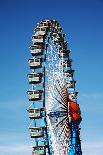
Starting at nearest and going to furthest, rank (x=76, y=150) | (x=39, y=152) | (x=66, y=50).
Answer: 1. (x=39, y=152)
2. (x=76, y=150)
3. (x=66, y=50)

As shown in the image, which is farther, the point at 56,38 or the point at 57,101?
the point at 56,38

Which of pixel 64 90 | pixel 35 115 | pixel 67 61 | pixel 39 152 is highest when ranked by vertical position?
pixel 67 61

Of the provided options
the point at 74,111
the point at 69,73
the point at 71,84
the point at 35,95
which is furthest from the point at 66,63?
the point at 35,95

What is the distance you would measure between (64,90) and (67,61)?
7386 mm

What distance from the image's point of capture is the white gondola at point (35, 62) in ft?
218

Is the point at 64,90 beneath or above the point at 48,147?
above

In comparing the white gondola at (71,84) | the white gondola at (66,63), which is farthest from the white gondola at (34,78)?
the white gondola at (71,84)

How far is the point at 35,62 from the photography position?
2623 inches

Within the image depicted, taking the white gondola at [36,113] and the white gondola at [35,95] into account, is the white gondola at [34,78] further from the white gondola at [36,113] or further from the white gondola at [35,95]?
the white gondola at [36,113]

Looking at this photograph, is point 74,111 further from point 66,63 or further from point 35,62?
point 66,63

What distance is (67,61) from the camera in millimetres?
75875

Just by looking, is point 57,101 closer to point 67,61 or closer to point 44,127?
point 44,127

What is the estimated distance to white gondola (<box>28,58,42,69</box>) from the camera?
66562mm

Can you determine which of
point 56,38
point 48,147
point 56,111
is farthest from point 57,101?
point 56,38
